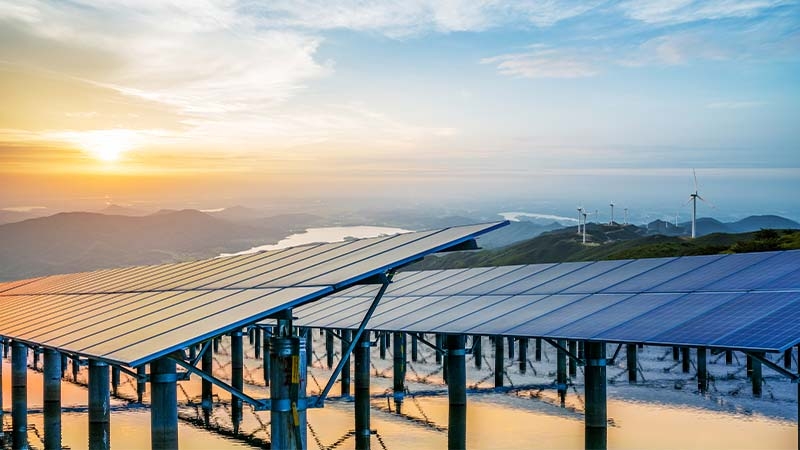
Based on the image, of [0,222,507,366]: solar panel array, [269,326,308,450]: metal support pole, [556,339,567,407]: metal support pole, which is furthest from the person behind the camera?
[556,339,567,407]: metal support pole

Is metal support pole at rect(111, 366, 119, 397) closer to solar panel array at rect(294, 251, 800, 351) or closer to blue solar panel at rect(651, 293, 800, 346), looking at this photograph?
solar panel array at rect(294, 251, 800, 351)

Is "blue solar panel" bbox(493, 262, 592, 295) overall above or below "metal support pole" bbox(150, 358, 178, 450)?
above

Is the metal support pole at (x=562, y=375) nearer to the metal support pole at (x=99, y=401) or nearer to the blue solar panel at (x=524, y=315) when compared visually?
the blue solar panel at (x=524, y=315)

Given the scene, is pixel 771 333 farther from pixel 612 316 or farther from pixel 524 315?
pixel 524 315

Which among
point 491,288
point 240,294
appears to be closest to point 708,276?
point 491,288

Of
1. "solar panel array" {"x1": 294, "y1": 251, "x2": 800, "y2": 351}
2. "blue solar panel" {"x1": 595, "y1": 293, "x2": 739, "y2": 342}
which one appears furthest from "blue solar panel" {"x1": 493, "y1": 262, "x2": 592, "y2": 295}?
"blue solar panel" {"x1": 595, "y1": 293, "x2": 739, "y2": 342}
